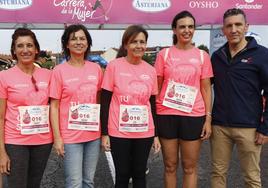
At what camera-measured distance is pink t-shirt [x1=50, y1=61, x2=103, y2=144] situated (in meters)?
2.77

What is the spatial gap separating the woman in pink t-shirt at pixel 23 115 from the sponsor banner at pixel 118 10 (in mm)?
3679

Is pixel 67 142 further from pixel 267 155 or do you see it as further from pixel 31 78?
pixel 267 155

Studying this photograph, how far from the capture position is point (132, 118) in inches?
113

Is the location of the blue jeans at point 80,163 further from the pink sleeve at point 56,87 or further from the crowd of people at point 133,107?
the pink sleeve at point 56,87

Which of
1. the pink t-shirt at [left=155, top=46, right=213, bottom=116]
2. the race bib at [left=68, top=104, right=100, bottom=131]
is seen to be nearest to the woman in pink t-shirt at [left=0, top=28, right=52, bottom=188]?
the race bib at [left=68, top=104, right=100, bottom=131]

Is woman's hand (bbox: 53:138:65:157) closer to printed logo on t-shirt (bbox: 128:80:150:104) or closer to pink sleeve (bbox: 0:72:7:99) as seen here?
pink sleeve (bbox: 0:72:7:99)

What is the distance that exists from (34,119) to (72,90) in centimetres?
37

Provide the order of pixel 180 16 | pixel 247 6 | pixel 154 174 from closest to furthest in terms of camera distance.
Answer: pixel 180 16
pixel 154 174
pixel 247 6

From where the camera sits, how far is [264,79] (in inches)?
120

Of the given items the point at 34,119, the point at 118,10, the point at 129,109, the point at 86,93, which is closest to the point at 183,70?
the point at 129,109

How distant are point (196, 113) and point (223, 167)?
0.61 metres

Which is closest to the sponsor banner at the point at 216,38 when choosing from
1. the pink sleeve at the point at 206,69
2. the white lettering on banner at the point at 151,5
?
the white lettering on banner at the point at 151,5

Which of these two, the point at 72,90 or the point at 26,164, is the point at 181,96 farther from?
the point at 26,164

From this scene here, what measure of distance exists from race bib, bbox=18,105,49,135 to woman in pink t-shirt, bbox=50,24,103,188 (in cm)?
7
